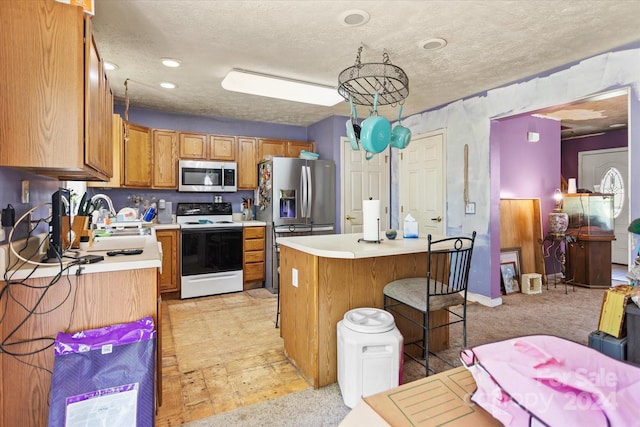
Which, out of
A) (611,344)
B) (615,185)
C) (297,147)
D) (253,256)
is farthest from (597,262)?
(253,256)

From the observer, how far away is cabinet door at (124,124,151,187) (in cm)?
403

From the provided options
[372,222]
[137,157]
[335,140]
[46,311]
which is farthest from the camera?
[335,140]

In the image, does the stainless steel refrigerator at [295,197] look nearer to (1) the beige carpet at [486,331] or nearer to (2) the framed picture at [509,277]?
(1) the beige carpet at [486,331]

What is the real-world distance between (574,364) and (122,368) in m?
1.69

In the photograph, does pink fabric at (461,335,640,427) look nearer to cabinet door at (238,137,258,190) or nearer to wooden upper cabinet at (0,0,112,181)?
wooden upper cabinet at (0,0,112,181)

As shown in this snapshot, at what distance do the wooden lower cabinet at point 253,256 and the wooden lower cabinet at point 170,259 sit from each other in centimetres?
85

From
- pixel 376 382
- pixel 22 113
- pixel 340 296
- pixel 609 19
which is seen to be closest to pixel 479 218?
pixel 609 19

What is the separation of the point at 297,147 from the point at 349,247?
3.49 metres

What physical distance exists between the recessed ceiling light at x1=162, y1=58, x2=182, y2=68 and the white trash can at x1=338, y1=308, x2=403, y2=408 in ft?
8.90

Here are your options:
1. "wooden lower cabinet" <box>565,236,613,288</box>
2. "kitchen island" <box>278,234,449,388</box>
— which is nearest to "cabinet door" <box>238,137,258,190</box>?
"kitchen island" <box>278,234,449,388</box>

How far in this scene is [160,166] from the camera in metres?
4.50

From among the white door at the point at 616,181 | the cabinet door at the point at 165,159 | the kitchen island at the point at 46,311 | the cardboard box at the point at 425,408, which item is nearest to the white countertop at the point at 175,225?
the cabinet door at the point at 165,159

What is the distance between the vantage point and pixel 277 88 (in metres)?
3.62

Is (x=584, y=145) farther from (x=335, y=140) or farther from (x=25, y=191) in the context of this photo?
(x=25, y=191)
